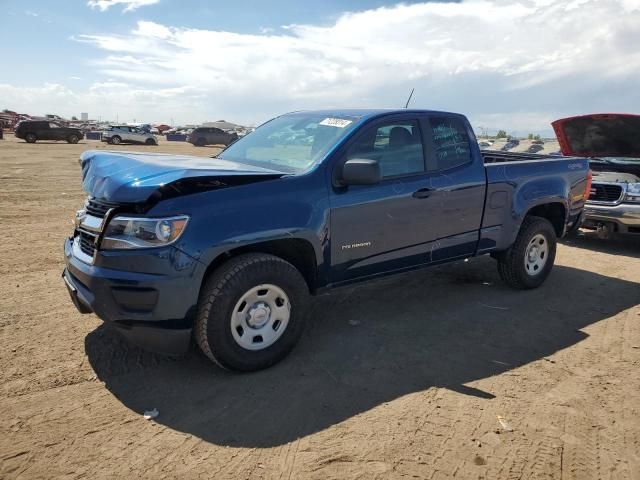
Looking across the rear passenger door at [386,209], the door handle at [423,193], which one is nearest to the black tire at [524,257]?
the rear passenger door at [386,209]

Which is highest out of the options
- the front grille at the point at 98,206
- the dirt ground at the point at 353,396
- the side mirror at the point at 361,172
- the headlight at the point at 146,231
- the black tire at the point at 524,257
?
the side mirror at the point at 361,172

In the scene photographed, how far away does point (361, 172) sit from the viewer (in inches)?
139

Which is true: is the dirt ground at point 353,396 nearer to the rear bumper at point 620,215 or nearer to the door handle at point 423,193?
the door handle at point 423,193

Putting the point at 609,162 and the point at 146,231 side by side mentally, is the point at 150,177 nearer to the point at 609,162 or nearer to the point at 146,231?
the point at 146,231

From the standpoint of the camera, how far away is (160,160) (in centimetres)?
379

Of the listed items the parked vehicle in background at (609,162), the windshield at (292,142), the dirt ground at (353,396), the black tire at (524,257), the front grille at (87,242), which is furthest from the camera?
the parked vehicle in background at (609,162)

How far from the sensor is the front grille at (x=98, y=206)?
3310mm

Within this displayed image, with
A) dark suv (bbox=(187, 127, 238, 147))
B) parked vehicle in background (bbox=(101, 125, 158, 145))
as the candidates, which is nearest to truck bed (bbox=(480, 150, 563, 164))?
parked vehicle in background (bbox=(101, 125, 158, 145))

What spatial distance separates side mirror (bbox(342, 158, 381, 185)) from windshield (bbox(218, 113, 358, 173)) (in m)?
0.32

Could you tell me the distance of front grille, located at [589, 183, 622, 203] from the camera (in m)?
7.56

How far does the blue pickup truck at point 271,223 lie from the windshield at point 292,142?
0.02 m

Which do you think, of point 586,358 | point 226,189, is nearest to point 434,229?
point 586,358

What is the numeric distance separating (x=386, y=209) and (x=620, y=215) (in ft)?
16.7

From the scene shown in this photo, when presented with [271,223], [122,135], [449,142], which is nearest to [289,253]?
[271,223]
